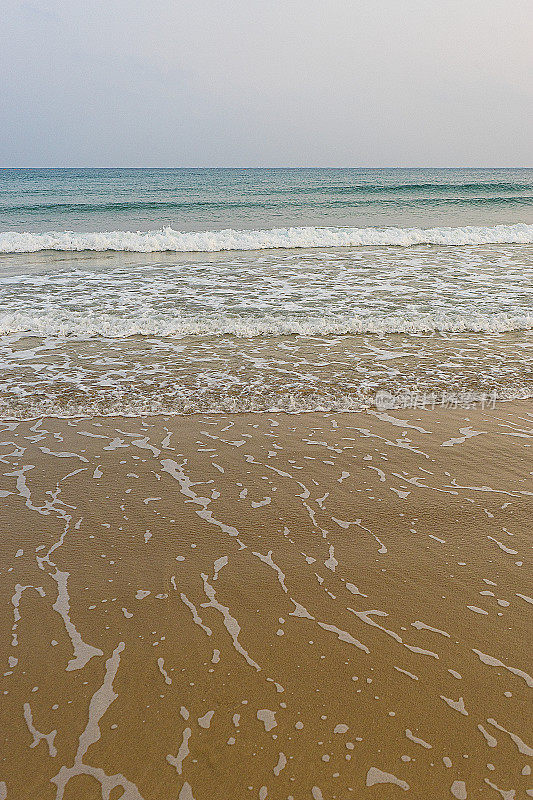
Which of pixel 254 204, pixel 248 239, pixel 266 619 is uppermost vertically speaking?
pixel 254 204

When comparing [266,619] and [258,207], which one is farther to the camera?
[258,207]

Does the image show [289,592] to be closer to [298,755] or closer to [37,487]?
[298,755]

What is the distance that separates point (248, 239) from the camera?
72.0 ft

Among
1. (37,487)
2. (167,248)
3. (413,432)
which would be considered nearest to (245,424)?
(413,432)

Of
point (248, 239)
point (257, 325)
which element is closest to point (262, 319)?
point (257, 325)

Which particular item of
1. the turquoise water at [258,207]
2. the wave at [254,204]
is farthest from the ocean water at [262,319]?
the wave at [254,204]

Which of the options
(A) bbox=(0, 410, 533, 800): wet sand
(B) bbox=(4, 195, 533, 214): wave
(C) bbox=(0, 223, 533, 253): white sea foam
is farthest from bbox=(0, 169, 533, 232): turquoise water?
(A) bbox=(0, 410, 533, 800): wet sand

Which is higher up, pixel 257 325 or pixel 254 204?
pixel 254 204

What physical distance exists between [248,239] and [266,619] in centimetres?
1994

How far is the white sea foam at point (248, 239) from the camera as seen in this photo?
2092 centimetres

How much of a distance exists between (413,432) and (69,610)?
12.1 ft

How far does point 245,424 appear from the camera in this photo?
6.17m

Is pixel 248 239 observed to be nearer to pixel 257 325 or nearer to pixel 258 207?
pixel 257 325

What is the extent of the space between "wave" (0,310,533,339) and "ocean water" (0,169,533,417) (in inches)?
1.4
